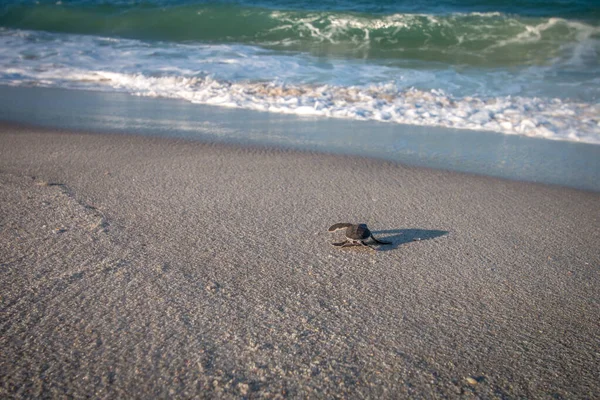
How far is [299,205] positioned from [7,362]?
69.4 inches

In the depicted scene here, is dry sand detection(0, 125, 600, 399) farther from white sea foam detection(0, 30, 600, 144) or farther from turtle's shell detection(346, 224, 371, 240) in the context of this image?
white sea foam detection(0, 30, 600, 144)

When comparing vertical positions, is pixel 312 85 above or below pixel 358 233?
above

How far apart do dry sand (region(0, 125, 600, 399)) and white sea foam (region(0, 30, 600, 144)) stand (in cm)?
244

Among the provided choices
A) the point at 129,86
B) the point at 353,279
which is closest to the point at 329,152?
the point at 353,279

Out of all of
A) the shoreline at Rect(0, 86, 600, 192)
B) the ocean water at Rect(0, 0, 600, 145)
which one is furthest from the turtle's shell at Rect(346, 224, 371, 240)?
the ocean water at Rect(0, 0, 600, 145)

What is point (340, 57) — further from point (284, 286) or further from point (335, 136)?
point (284, 286)

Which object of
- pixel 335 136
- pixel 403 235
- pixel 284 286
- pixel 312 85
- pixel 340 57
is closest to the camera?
pixel 284 286

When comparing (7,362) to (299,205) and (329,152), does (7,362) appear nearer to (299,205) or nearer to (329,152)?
(299,205)

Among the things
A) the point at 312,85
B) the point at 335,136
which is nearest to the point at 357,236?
the point at 335,136

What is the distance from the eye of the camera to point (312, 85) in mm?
7074

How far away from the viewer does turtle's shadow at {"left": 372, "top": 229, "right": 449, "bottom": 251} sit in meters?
2.45

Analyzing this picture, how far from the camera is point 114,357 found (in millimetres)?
1493

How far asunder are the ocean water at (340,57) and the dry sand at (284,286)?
108 inches

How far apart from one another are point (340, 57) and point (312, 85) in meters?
3.34
